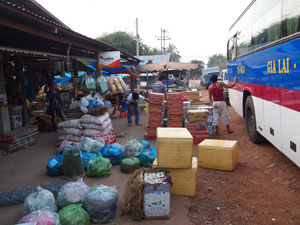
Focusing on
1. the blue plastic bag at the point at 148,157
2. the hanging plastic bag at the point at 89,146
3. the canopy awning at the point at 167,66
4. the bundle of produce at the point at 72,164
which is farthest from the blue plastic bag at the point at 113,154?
the canopy awning at the point at 167,66

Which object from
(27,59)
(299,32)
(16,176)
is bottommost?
(16,176)

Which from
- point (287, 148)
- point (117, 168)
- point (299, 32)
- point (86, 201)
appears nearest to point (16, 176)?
point (117, 168)

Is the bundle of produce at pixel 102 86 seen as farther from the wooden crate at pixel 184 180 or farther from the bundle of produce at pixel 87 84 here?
the wooden crate at pixel 184 180

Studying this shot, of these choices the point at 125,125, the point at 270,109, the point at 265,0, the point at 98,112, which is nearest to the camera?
the point at 270,109

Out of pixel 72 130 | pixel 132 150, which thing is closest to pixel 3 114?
pixel 72 130

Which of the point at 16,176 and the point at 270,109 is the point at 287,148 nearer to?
the point at 270,109

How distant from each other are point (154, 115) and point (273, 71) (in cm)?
399

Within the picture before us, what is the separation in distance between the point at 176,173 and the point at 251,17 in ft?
15.7

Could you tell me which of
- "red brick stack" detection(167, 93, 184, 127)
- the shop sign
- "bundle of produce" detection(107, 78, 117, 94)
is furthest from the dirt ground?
the shop sign

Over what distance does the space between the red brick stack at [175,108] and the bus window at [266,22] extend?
275cm

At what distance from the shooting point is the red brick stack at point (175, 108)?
780cm

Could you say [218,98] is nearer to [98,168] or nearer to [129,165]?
[129,165]

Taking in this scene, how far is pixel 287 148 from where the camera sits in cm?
411

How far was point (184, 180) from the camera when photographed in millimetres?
3986
